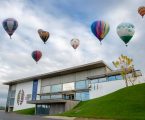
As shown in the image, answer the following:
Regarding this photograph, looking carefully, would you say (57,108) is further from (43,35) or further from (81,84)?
(43,35)

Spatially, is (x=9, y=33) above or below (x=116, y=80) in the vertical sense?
above

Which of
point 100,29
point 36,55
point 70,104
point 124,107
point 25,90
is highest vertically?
point 36,55

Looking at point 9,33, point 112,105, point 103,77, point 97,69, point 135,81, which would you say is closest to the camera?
point 112,105

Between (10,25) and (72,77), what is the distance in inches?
1302

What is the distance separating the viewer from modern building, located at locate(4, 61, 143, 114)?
55.8 meters

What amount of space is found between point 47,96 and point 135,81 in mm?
33170

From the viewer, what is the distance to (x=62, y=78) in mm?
74062

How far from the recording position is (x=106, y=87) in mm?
55625

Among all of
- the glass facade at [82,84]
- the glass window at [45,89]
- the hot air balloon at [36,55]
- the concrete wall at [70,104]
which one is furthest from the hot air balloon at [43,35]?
the glass window at [45,89]

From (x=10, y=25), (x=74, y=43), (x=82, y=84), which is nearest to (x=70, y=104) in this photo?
(x=82, y=84)

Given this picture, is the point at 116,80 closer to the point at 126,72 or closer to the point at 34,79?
the point at 126,72

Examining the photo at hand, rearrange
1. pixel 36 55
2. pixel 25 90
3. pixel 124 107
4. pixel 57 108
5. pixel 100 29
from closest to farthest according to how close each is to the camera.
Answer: pixel 124 107 → pixel 100 29 → pixel 36 55 → pixel 57 108 → pixel 25 90

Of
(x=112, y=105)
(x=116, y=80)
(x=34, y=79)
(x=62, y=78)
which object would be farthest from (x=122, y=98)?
(x=34, y=79)

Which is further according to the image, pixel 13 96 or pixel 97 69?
pixel 13 96
